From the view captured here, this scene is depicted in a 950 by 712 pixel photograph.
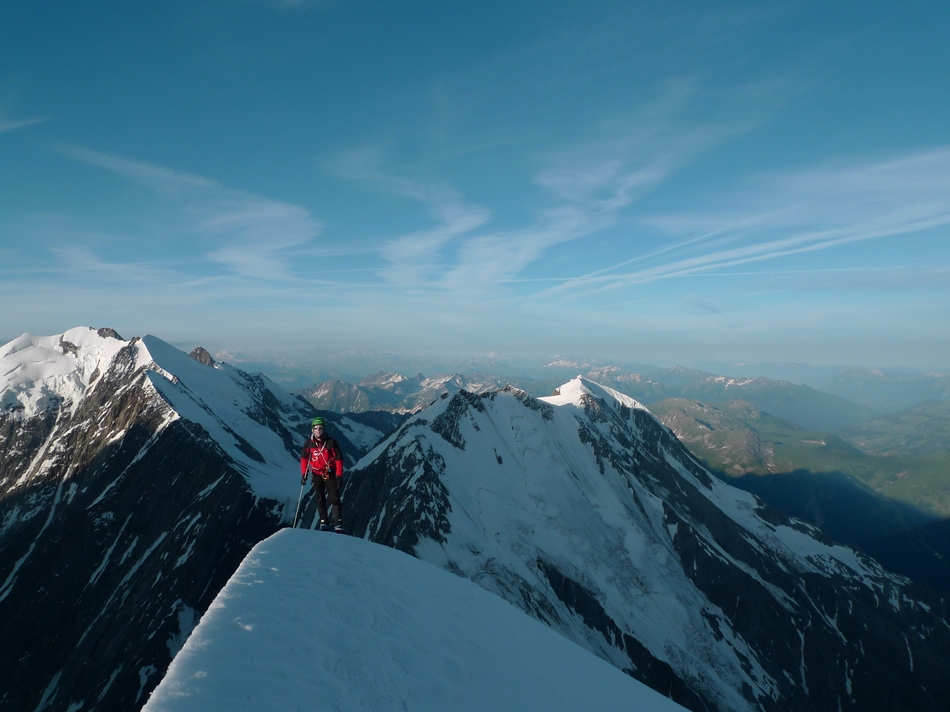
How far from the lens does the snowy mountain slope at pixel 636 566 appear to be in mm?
74562

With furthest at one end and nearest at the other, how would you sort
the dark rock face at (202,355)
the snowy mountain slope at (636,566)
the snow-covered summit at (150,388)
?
1. the dark rock face at (202,355)
2. the snow-covered summit at (150,388)
3. the snowy mountain slope at (636,566)

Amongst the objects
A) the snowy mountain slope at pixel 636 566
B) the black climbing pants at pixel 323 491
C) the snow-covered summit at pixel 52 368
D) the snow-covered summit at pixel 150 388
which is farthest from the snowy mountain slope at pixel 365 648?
the snow-covered summit at pixel 52 368

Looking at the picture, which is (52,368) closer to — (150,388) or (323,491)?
(150,388)

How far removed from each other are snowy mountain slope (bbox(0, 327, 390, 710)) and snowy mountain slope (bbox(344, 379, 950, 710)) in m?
26.9

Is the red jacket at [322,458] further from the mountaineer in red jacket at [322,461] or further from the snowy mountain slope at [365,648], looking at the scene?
the snowy mountain slope at [365,648]

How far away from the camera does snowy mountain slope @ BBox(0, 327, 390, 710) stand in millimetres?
68138

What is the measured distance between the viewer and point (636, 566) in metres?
93.9

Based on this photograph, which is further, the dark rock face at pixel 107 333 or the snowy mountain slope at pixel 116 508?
the dark rock face at pixel 107 333

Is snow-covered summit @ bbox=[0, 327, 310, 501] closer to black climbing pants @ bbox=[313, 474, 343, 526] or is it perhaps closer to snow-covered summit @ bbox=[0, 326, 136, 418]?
snow-covered summit @ bbox=[0, 326, 136, 418]

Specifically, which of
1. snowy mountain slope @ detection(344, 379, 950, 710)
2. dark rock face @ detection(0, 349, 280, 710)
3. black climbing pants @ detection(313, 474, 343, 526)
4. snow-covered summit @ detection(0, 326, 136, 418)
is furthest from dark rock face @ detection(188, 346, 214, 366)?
black climbing pants @ detection(313, 474, 343, 526)

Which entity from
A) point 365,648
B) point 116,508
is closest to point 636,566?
point 365,648

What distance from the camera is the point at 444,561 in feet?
211

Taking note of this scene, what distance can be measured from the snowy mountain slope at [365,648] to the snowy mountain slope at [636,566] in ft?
176

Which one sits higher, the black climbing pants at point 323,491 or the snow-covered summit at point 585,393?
the black climbing pants at point 323,491
